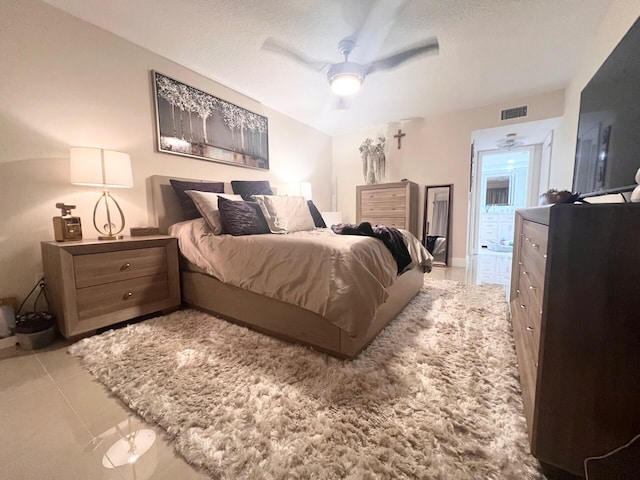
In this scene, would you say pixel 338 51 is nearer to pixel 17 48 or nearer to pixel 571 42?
pixel 571 42

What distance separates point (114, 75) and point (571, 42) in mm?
3973

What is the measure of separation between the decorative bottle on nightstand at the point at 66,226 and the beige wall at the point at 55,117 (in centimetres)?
17

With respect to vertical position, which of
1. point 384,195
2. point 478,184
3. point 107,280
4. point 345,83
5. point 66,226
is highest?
point 345,83

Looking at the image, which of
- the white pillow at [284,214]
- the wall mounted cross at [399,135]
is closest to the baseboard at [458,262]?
the wall mounted cross at [399,135]

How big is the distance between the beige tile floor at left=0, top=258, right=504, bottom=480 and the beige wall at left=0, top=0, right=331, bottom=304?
85 cm

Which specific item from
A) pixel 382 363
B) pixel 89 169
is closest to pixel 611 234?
pixel 382 363

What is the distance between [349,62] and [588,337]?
2394 millimetres

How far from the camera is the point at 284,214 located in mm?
2373

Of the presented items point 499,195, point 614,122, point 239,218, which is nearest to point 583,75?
point 614,122

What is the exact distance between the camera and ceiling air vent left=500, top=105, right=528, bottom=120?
335cm

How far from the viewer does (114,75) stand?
2.12m

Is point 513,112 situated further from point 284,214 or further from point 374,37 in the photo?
point 284,214

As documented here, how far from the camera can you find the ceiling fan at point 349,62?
1.91 m

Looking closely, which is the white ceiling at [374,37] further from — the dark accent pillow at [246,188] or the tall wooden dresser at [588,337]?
the tall wooden dresser at [588,337]
